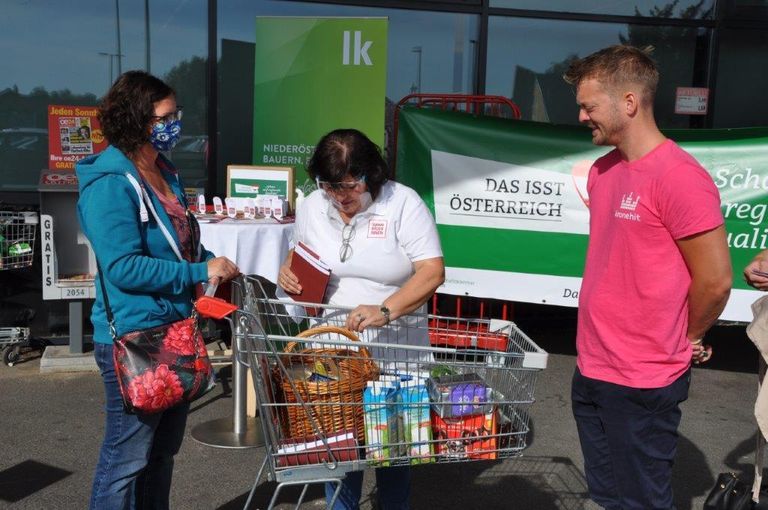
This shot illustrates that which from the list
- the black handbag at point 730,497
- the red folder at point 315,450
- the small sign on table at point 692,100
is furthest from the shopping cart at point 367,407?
the small sign on table at point 692,100

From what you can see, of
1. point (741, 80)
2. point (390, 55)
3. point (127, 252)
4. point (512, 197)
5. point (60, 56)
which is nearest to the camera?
point (127, 252)

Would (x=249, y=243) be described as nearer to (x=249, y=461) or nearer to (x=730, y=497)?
(x=249, y=461)

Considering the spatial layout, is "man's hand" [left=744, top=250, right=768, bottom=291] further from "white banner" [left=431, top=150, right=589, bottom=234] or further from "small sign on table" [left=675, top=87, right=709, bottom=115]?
"small sign on table" [left=675, top=87, right=709, bottom=115]

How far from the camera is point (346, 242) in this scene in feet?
10.8

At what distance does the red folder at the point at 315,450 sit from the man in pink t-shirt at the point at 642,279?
85cm

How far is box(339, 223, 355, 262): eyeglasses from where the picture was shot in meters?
3.29

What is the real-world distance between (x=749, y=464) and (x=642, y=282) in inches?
116

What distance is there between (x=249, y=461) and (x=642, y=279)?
290cm

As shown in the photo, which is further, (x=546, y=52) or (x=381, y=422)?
(x=546, y=52)

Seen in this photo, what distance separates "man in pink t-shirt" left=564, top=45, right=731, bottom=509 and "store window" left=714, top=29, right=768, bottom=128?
6.09 meters

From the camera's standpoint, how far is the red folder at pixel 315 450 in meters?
2.74

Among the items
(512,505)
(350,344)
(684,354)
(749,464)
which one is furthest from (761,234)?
(350,344)

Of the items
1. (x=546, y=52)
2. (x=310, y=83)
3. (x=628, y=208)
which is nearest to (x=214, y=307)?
(x=628, y=208)

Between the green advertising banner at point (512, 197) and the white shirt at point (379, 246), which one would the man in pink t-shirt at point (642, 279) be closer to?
the white shirt at point (379, 246)
